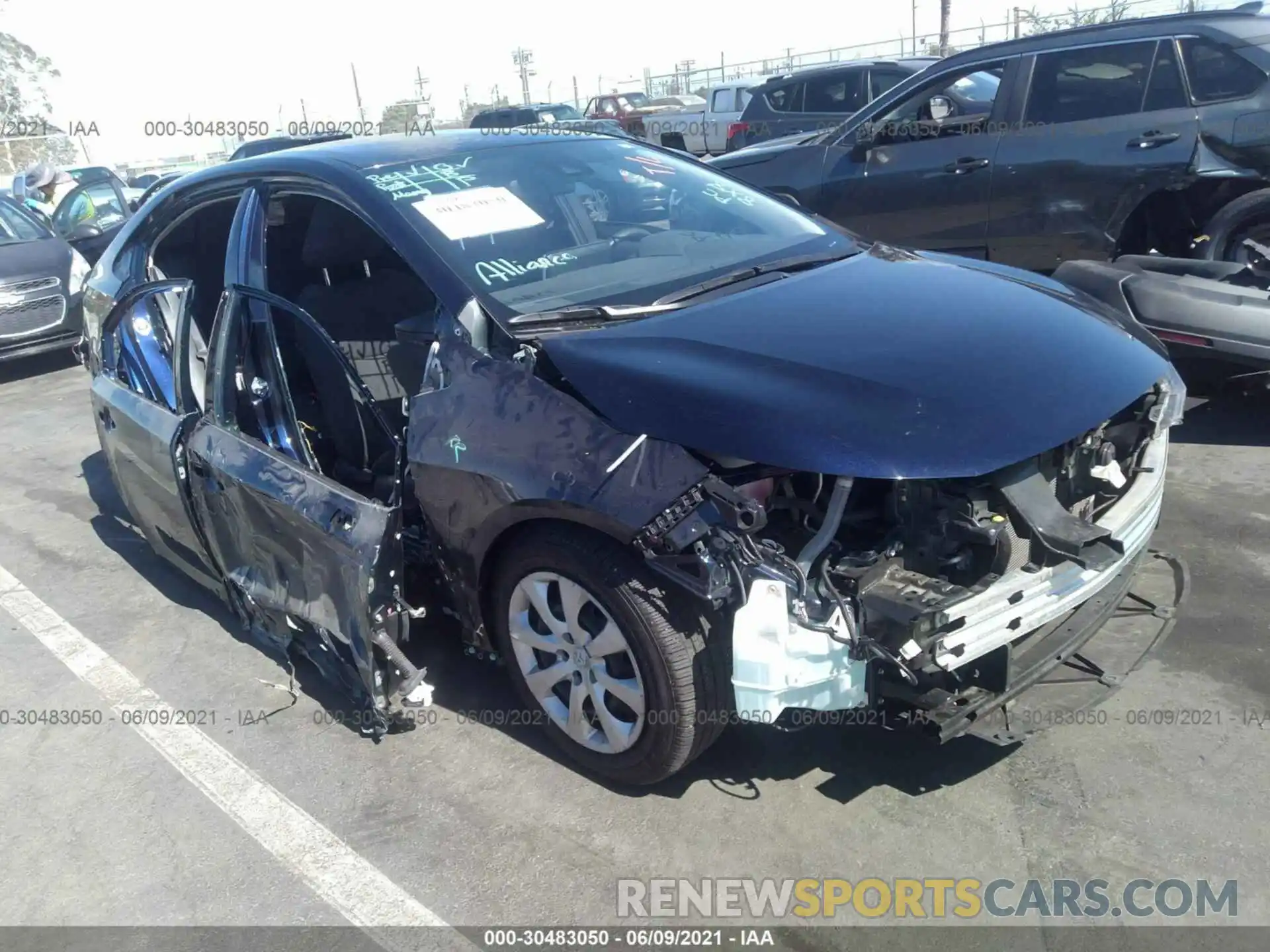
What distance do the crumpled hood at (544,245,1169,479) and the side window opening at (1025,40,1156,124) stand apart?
147 inches

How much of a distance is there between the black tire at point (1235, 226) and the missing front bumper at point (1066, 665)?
10.9 ft

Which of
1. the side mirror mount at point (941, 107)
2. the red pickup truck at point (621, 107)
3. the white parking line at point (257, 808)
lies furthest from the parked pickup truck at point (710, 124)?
the white parking line at point (257, 808)

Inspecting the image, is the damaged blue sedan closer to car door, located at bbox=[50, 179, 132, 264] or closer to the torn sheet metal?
the torn sheet metal

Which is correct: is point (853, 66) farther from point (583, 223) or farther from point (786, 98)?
point (583, 223)

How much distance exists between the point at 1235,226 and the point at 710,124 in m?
15.4

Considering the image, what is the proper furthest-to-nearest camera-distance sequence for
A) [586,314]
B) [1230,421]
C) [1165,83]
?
[1165,83], [1230,421], [586,314]

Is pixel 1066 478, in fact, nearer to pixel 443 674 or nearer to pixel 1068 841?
pixel 1068 841

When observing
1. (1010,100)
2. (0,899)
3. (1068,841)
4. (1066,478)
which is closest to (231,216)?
(0,899)

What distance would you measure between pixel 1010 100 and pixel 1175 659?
4421 mm

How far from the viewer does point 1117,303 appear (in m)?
4.54

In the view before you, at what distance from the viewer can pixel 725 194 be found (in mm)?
4098

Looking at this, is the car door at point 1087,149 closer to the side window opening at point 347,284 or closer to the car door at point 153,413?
the side window opening at point 347,284

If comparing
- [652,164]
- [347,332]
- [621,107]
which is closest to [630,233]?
[652,164]

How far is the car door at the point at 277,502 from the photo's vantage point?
3.03m
